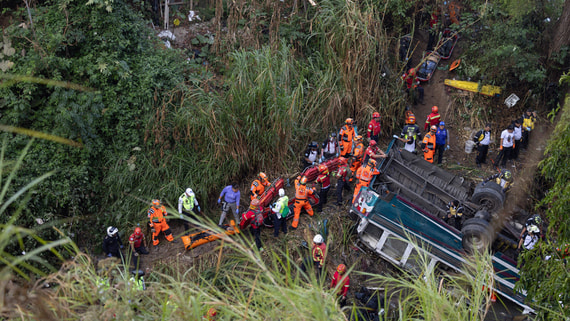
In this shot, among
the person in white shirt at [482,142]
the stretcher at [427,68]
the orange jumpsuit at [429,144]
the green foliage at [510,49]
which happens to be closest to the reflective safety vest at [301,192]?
the orange jumpsuit at [429,144]

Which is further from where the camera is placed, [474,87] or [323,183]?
[474,87]

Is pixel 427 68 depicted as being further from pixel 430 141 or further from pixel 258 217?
pixel 258 217

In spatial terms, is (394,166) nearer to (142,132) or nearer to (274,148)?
(274,148)

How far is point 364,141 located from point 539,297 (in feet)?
23.8

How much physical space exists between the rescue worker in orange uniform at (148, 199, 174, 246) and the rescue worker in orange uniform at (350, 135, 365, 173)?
14.9ft

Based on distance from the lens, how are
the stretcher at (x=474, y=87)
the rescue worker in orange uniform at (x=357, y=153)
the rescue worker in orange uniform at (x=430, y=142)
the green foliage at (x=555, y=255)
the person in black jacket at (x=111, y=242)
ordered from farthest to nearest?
the stretcher at (x=474, y=87)
the rescue worker in orange uniform at (x=430, y=142)
the rescue worker in orange uniform at (x=357, y=153)
the person in black jacket at (x=111, y=242)
the green foliage at (x=555, y=255)

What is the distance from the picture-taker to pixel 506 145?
11055 millimetres

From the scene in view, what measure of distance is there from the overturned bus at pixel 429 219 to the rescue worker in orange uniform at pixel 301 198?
994 millimetres

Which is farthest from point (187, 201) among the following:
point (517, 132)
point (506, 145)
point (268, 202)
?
point (517, 132)

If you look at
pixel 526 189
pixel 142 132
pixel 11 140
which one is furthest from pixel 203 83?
pixel 526 189

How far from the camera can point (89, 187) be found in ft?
33.3

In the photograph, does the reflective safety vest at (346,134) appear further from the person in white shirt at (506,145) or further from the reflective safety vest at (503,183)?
the person in white shirt at (506,145)

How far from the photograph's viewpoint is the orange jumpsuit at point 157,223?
9.32 meters

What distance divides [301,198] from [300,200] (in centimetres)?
7
